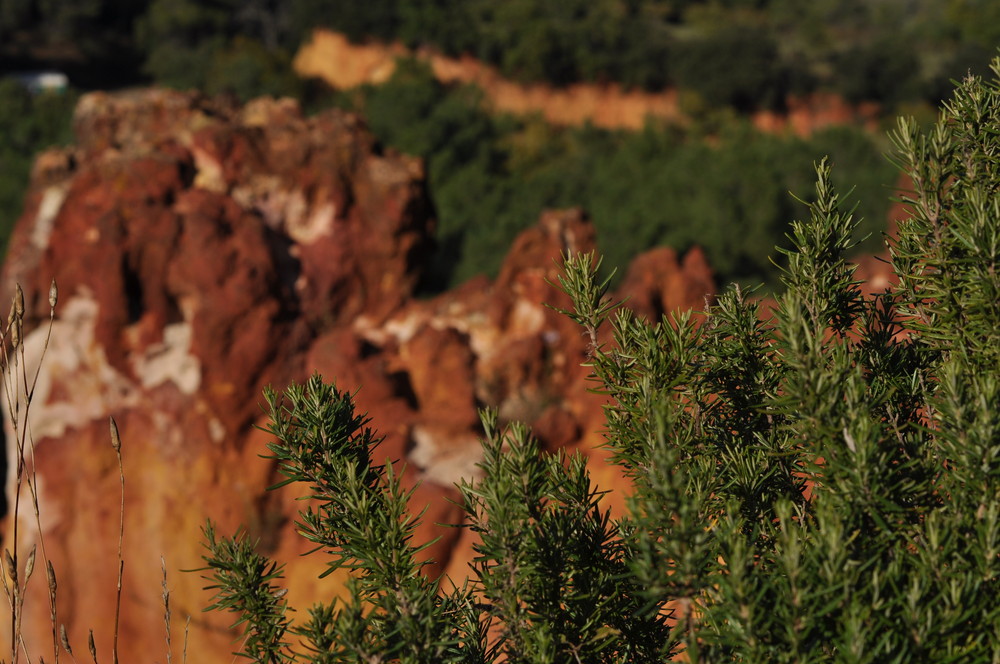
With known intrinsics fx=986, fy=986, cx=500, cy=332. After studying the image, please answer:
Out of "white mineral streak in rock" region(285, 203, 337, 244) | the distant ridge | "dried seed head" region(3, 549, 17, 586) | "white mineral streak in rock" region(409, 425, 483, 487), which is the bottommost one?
"dried seed head" region(3, 549, 17, 586)

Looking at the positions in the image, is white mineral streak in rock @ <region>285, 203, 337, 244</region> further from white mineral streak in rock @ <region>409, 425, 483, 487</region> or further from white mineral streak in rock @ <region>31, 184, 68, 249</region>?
white mineral streak in rock @ <region>409, 425, 483, 487</region>

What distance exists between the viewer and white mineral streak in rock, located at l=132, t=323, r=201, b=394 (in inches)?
355

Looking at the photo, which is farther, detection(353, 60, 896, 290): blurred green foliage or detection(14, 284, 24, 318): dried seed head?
detection(353, 60, 896, 290): blurred green foliage

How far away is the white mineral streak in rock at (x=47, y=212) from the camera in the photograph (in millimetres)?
9602

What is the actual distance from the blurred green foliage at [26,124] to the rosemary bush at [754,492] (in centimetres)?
2970

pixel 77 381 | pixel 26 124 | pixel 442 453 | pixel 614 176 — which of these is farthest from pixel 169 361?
pixel 26 124

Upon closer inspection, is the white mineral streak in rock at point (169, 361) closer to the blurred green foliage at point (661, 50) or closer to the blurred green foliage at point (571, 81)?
the blurred green foliage at point (571, 81)

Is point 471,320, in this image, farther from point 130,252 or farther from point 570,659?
point 570,659

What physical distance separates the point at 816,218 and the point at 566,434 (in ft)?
20.5

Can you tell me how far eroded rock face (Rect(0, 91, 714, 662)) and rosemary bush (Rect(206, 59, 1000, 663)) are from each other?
6081mm

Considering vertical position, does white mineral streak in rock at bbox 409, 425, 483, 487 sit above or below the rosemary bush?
above

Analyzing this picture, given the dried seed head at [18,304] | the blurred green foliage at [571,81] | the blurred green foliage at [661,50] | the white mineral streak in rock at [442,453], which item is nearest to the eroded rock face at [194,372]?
the white mineral streak in rock at [442,453]

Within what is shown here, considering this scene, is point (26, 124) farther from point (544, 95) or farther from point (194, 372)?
point (194, 372)

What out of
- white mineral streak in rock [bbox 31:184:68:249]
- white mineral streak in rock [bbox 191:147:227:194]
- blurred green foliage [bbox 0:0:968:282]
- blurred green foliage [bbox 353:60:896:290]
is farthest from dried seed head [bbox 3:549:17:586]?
blurred green foliage [bbox 0:0:968:282]
